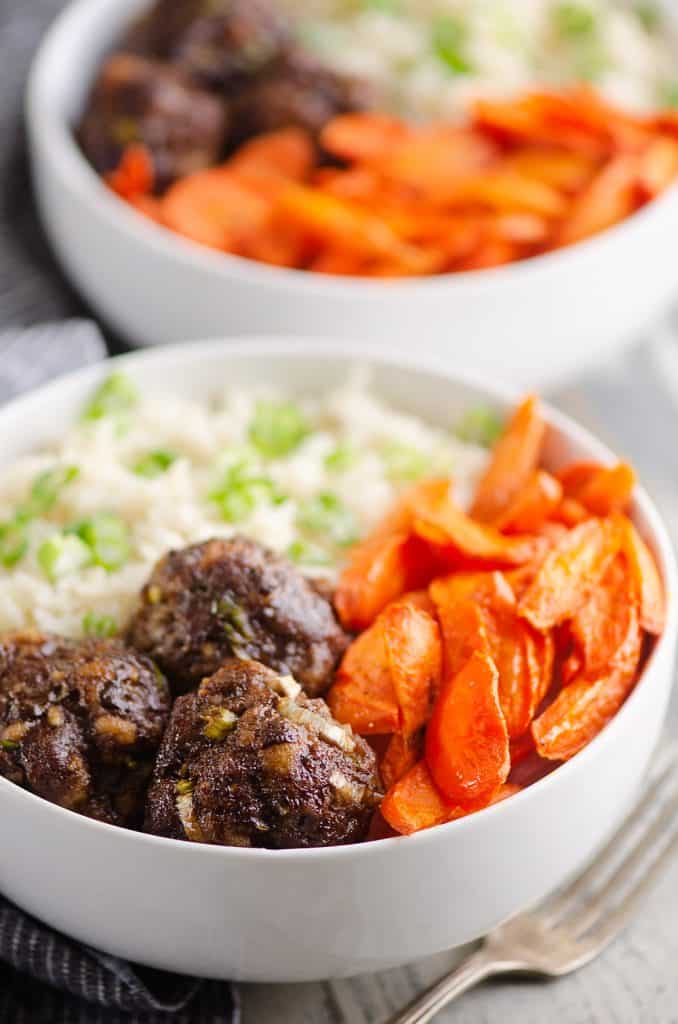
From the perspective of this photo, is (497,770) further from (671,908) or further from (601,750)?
(671,908)

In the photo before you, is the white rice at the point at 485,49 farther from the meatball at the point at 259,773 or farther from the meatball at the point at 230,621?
the meatball at the point at 259,773

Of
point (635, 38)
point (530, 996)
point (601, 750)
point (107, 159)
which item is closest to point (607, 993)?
point (530, 996)

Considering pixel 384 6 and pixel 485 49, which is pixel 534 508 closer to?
pixel 485 49

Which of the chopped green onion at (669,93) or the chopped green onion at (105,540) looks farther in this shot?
the chopped green onion at (669,93)

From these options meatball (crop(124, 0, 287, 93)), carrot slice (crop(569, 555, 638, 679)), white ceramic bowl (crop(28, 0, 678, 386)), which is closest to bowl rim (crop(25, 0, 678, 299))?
white ceramic bowl (crop(28, 0, 678, 386))

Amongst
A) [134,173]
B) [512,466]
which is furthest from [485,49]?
[512,466]

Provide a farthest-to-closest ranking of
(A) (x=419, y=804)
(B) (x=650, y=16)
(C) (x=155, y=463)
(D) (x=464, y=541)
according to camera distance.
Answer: (B) (x=650, y=16)
(C) (x=155, y=463)
(D) (x=464, y=541)
(A) (x=419, y=804)

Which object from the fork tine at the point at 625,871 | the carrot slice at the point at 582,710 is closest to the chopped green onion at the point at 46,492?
the carrot slice at the point at 582,710
